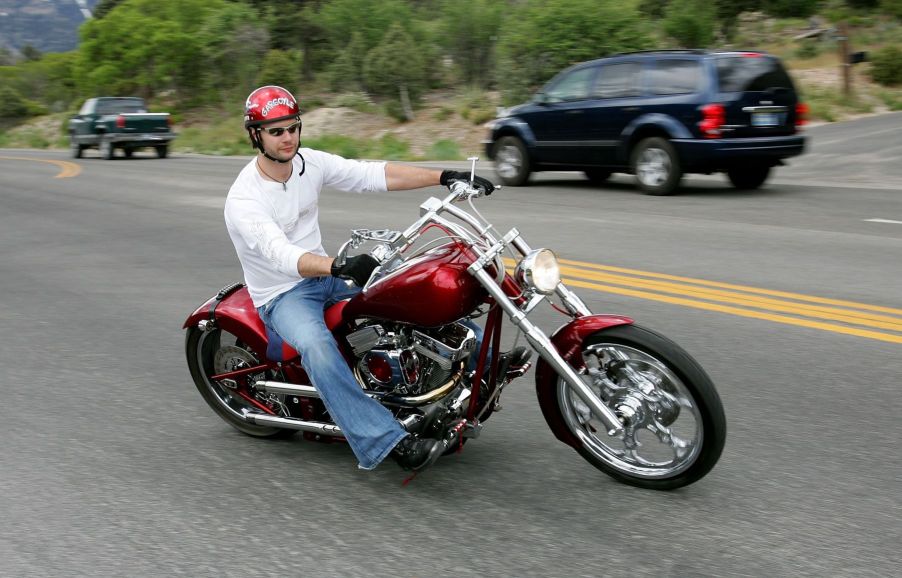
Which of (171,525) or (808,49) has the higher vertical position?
(171,525)

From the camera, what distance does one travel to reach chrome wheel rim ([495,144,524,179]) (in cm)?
1585

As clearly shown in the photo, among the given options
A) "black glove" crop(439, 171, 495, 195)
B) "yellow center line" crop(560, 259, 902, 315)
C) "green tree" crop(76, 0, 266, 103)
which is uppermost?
"black glove" crop(439, 171, 495, 195)

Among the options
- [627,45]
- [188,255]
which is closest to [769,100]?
[188,255]

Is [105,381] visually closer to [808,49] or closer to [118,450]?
[118,450]

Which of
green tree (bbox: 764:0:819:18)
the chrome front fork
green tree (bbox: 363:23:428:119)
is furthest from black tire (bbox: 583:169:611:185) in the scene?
green tree (bbox: 764:0:819:18)

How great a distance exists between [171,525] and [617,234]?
7.60 m

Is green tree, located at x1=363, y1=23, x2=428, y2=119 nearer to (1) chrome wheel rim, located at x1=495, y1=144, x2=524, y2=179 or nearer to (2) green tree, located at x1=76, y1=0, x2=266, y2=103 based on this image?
(2) green tree, located at x1=76, y1=0, x2=266, y2=103

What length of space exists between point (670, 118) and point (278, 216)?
1025 centimetres

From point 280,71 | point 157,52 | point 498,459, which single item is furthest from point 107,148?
point 157,52

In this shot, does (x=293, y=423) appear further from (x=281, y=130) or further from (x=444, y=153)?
(x=444, y=153)

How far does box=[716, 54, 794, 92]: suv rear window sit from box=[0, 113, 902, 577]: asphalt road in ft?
12.8

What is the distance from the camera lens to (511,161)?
52.5 ft

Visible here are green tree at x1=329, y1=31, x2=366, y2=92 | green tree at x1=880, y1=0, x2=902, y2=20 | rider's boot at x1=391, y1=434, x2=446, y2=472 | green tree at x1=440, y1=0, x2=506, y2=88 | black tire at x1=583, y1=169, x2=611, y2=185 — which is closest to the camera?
rider's boot at x1=391, y1=434, x2=446, y2=472

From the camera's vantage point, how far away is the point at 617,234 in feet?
35.3
